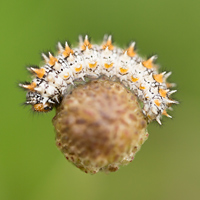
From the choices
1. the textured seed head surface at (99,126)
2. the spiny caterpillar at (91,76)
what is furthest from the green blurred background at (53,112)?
the textured seed head surface at (99,126)

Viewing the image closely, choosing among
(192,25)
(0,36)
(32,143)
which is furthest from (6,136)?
(192,25)

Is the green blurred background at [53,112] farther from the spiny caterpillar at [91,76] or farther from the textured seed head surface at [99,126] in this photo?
the textured seed head surface at [99,126]

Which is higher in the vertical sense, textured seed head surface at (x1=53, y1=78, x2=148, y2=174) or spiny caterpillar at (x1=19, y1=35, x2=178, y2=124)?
Result: spiny caterpillar at (x1=19, y1=35, x2=178, y2=124)

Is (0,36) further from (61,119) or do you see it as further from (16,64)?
(61,119)

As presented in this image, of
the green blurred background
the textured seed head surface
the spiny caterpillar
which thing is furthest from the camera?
the green blurred background

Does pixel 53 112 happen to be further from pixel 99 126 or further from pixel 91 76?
pixel 99 126

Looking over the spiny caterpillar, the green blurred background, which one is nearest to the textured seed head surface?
the spiny caterpillar

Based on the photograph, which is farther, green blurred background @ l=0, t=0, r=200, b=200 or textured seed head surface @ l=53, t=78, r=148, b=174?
green blurred background @ l=0, t=0, r=200, b=200

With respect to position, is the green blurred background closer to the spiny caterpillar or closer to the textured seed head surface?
the spiny caterpillar
